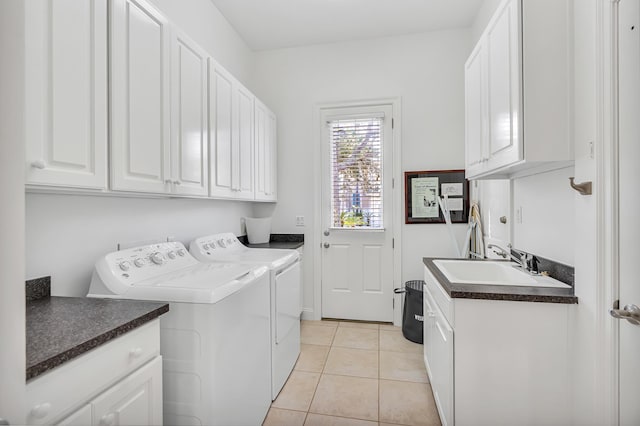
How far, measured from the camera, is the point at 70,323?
104cm

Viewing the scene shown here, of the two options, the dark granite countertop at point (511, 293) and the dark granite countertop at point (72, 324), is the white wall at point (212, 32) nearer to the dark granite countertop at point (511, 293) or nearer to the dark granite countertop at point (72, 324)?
the dark granite countertop at point (72, 324)

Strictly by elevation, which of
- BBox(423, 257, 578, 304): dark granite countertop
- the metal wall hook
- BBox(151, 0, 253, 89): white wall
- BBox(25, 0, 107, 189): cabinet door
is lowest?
BBox(423, 257, 578, 304): dark granite countertop

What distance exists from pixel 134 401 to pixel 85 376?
232 millimetres

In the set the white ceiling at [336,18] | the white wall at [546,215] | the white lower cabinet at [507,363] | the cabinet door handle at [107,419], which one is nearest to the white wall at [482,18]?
the white ceiling at [336,18]

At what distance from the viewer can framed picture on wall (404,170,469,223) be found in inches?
126

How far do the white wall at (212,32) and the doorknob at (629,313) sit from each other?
2.84 m

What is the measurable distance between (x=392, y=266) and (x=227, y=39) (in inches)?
111

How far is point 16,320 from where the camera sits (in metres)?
0.63

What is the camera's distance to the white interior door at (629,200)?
1.09 m

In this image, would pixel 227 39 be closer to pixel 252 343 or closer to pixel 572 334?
pixel 252 343

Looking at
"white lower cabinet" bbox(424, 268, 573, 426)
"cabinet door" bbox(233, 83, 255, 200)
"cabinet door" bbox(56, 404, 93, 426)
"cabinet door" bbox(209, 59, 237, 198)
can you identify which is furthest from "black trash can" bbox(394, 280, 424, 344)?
"cabinet door" bbox(56, 404, 93, 426)

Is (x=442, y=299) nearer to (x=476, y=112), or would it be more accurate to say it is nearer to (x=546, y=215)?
(x=546, y=215)

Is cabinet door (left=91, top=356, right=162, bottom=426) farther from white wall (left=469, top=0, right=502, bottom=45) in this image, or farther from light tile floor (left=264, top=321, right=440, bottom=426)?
white wall (left=469, top=0, right=502, bottom=45)

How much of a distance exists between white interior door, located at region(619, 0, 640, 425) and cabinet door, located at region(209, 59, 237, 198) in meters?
2.08
